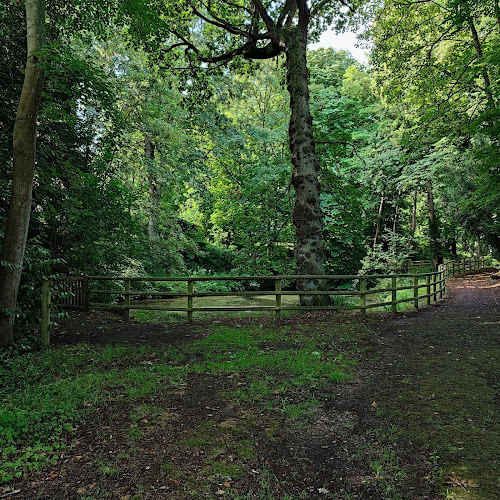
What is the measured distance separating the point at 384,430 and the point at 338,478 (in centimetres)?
97

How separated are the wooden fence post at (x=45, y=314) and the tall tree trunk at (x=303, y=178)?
6.01 m

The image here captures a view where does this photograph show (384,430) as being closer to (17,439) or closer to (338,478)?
(338,478)

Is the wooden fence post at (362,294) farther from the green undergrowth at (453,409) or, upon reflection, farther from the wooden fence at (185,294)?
the green undergrowth at (453,409)

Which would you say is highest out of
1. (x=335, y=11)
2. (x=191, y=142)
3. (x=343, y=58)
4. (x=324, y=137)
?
(x=343, y=58)

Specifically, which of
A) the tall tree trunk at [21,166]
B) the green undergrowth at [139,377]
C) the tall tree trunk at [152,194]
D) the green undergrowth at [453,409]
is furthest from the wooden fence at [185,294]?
the tall tree trunk at [152,194]

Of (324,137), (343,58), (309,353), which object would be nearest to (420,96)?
(324,137)

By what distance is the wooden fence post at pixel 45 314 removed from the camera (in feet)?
21.6

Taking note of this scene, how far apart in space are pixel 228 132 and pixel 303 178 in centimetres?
668

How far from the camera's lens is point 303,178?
33.7ft

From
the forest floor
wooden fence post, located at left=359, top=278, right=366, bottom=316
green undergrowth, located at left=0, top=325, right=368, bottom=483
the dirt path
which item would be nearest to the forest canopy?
wooden fence post, located at left=359, top=278, right=366, bottom=316

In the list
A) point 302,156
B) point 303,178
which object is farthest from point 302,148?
point 303,178

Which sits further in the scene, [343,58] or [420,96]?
[343,58]

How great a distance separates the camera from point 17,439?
3.45 meters

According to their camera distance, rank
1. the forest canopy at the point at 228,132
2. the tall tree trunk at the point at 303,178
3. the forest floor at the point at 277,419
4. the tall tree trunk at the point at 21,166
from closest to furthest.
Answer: the forest floor at the point at 277,419, the tall tree trunk at the point at 21,166, the forest canopy at the point at 228,132, the tall tree trunk at the point at 303,178
